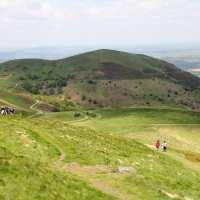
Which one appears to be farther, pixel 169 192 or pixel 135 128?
pixel 135 128

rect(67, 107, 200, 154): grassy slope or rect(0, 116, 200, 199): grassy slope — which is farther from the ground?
rect(0, 116, 200, 199): grassy slope

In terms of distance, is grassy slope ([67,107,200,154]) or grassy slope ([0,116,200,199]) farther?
grassy slope ([67,107,200,154])

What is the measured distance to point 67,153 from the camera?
114 ft

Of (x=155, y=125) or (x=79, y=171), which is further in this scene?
(x=155, y=125)

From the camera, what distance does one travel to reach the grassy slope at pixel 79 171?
21.1 meters

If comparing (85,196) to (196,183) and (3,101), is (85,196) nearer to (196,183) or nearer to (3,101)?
(196,183)

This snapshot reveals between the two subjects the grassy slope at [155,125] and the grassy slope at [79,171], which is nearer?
the grassy slope at [79,171]

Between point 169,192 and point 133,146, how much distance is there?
23.0m

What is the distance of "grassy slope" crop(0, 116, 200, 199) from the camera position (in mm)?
21109

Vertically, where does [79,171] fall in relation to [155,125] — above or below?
above

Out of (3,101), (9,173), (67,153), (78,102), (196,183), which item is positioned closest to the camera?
(9,173)

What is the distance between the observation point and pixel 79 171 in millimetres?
28359

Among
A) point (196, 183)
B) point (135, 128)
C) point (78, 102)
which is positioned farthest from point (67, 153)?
point (78, 102)

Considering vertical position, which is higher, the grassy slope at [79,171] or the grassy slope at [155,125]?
the grassy slope at [79,171]
